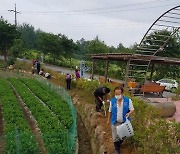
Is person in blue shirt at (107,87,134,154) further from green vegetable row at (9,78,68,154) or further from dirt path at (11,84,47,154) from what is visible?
dirt path at (11,84,47,154)

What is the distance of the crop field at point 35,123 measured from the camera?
27.9ft

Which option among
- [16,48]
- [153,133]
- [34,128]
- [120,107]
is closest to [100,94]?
[34,128]

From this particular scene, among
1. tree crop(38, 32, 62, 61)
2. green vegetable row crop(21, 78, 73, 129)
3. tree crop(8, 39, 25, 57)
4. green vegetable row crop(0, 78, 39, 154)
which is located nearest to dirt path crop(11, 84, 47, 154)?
green vegetable row crop(0, 78, 39, 154)

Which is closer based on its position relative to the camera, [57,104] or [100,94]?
[100,94]

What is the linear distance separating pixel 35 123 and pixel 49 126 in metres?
1.57

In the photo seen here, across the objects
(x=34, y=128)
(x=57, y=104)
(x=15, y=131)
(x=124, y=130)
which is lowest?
(x=34, y=128)

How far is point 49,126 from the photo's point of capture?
1092cm

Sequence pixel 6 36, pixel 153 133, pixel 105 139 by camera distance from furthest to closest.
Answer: pixel 6 36
pixel 105 139
pixel 153 133

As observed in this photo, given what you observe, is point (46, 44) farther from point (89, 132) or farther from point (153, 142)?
point (153, 142)

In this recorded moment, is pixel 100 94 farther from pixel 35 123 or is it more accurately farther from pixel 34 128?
pixel 35 123

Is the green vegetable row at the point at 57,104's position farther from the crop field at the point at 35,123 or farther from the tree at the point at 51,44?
the tree at the point at 51,44

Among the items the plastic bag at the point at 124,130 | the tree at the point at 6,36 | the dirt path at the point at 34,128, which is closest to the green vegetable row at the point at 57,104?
the dirt path at the point at 34,128

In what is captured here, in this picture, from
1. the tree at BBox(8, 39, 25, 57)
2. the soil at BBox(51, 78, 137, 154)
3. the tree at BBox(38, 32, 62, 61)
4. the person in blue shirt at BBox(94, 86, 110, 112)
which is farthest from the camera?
the tree at BBox(38, 32, 62, 61)

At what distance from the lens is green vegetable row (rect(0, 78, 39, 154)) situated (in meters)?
8.30
